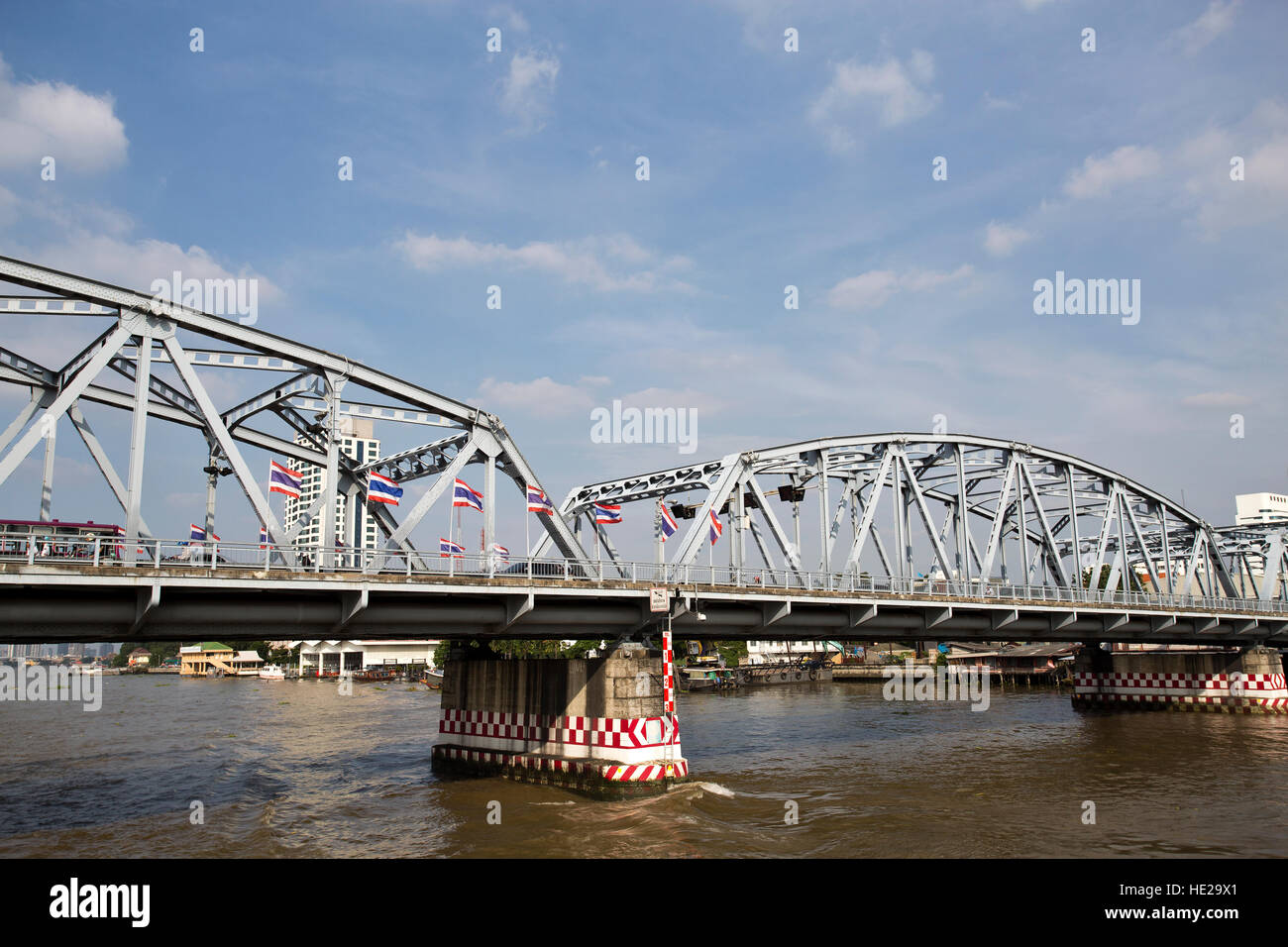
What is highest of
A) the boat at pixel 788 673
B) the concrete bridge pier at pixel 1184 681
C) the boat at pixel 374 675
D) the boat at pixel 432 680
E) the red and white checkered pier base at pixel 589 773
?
the red and white checkered pier base at pixel 589 773

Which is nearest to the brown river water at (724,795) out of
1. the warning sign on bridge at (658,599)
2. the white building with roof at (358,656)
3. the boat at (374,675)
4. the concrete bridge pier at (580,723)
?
the concrete bridge pier at (580,723)

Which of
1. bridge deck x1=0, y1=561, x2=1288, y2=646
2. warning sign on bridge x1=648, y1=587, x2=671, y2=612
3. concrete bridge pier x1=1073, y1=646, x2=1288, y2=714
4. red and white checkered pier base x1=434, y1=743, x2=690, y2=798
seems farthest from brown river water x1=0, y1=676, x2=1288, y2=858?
warning sign on bridge x1=648, y1=587, x2=671, y2=612

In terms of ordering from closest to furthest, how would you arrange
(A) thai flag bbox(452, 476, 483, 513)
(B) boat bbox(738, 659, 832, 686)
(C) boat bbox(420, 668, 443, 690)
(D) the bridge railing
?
(D) the bridge railing < (A) thai flag bbox(452, 476, 483, 513) < (B) boat bbox(738, 659, 832, 686) < (C) boat bbox(420, 668, 443, 690)

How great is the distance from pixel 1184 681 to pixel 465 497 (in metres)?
54.8

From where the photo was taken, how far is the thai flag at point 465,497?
29769 mm

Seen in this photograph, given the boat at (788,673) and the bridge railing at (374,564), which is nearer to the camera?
the bridge railing at (374,564)

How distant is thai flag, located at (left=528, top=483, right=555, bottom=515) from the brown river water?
9.84 m

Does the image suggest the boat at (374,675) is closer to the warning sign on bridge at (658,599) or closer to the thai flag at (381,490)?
the thai flag at (381,490)

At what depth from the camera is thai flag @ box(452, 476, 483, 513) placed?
29.8 metres

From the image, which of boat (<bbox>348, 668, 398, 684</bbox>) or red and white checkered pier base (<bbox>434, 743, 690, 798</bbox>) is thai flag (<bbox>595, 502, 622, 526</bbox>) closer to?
red and white checkered pier base (<bbox>434, 743, 690, 798</bbox>)

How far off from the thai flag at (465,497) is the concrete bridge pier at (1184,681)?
51324 mm

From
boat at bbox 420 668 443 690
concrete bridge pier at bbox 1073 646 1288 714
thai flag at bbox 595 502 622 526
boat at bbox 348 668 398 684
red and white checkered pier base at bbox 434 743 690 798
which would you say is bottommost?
boat at bbox 348 668 398 684
